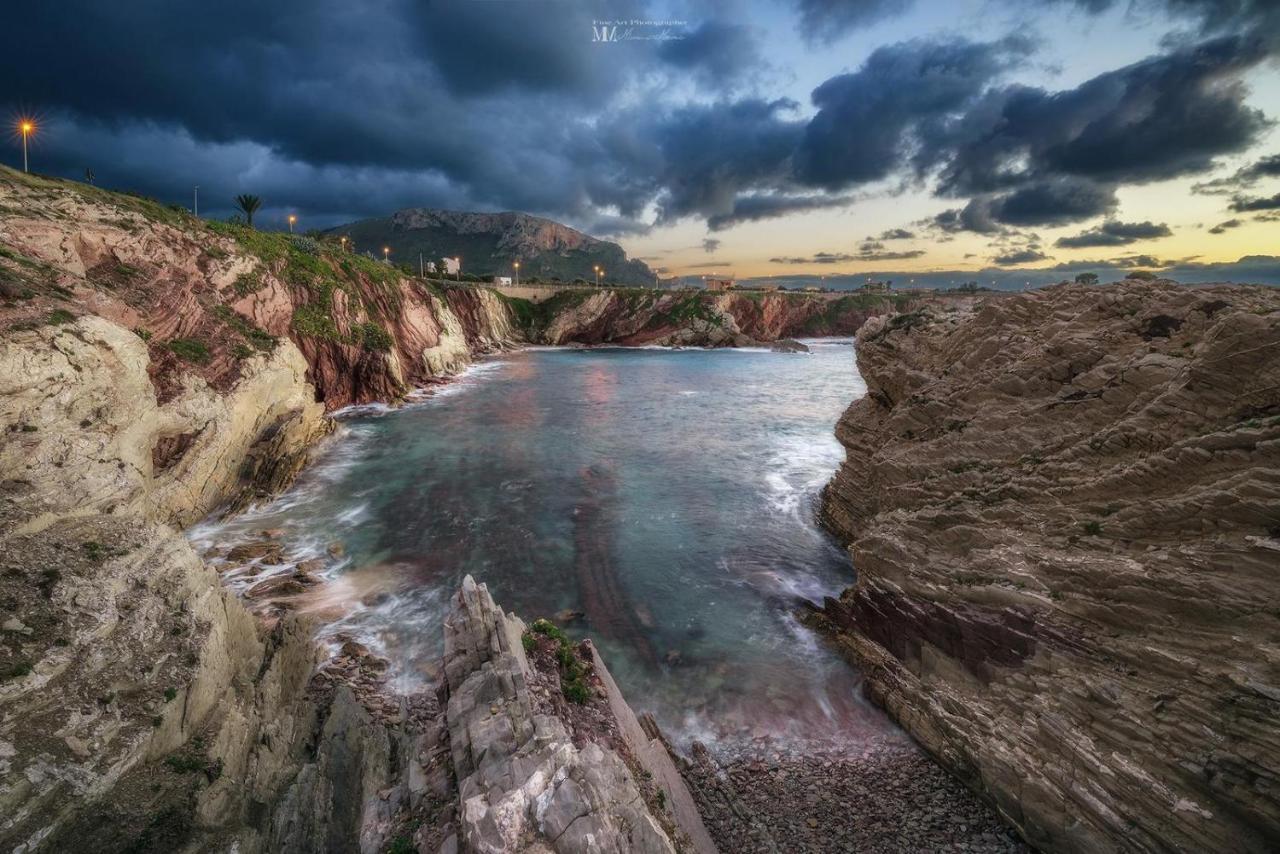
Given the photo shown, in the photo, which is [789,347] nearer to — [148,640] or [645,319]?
[645,319]

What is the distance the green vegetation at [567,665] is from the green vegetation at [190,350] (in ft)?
68.2

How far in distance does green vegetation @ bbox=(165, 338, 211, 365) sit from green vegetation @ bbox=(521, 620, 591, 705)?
20.8 metres

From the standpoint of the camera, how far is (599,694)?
978cm

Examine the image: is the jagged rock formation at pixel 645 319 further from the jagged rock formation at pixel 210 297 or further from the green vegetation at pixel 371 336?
the green vegetation at pixel 371 336

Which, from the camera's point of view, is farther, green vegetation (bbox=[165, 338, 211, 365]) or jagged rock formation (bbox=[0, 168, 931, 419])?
green vegetation (bbox=[165, 338, 211, 365])

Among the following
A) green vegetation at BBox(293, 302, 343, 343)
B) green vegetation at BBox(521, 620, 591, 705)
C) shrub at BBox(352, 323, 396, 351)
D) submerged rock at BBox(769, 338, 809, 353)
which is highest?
green vegetation at BBox(293, 302, 343, 343)

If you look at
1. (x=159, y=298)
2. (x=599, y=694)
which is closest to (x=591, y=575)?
(x=599, y=694)

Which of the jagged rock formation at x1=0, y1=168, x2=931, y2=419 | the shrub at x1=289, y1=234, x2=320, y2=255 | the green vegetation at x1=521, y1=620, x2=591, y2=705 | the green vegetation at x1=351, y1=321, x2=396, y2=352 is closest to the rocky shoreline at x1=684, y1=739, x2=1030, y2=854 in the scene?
the green vegetation at x1=521, y1=620, x2=591, y2=705

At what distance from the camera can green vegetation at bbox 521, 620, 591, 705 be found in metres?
9.35

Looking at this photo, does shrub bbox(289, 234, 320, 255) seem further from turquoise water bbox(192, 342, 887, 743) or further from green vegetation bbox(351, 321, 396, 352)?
turquoise water bbox(192, 342, 887, 743)

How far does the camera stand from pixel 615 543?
20.7 meters

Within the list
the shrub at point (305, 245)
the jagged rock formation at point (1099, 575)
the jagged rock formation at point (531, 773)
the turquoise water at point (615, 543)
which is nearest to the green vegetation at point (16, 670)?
the jagged rock formation at point (531, 773)

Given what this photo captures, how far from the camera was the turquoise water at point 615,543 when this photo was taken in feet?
43.2

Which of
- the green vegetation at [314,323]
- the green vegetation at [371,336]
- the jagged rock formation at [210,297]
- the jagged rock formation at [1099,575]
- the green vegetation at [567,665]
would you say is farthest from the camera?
the green vegetation at [371,336]
